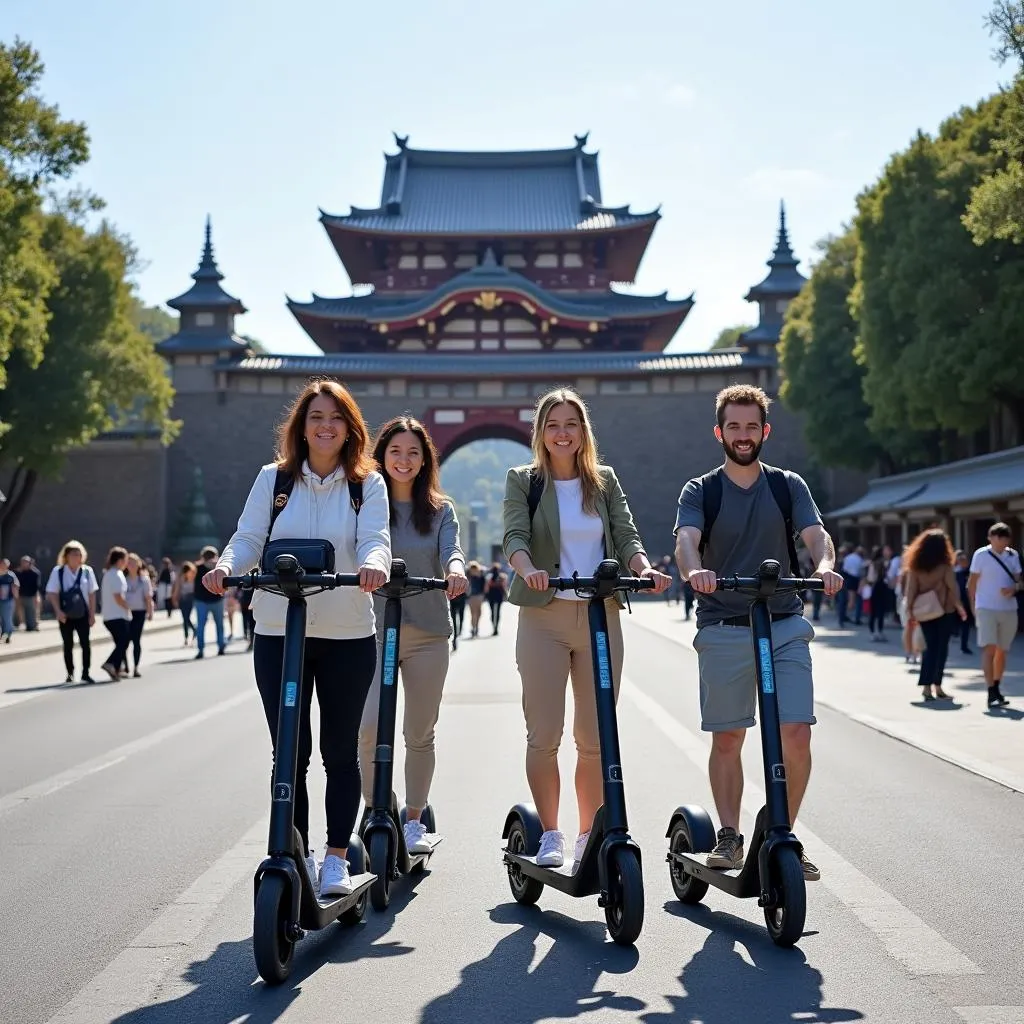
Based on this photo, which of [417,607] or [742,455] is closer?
[742,455]

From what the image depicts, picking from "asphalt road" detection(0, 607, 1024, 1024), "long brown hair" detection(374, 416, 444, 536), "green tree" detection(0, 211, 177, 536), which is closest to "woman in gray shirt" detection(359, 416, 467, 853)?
"long brown hair" detection(374, 416, 444, 536)

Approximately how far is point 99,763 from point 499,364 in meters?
40.7

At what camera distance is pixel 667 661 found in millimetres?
20906

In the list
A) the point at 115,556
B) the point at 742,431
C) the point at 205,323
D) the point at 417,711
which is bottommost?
the point at 417,711

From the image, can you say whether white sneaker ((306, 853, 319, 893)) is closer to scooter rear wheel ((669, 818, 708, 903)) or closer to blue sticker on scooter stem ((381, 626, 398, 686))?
blue sticker on scooter stem ((381, 626, 398, 686))

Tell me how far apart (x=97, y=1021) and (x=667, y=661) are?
16947mm

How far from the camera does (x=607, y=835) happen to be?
512 centimetres

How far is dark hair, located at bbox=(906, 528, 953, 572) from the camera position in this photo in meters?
14.8

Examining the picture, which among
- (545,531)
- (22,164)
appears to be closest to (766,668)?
(545,531)

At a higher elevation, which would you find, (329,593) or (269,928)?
(329,593)

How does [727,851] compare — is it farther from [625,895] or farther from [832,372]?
[832,372]

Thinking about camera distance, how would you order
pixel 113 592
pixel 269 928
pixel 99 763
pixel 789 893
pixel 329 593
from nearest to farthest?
1. pixel 269 928
2. pixel 789 893
3. pixel 329 593
4. pixel 99 763
5. pixel 113 592

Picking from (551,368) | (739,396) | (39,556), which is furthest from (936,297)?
(39,556)

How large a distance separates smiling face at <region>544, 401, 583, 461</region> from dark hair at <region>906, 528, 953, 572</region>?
31.7ft
